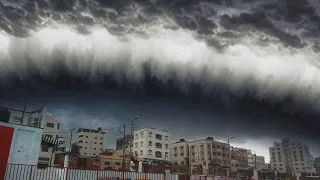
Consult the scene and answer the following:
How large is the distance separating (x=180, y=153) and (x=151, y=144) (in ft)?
69.6

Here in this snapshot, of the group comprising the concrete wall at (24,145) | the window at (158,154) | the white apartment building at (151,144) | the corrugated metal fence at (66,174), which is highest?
the white apartment building at (151,144)

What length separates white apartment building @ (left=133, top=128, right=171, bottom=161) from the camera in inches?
3770

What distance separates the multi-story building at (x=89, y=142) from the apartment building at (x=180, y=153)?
35477mm

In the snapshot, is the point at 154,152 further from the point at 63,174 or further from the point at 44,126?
the point at 63,174

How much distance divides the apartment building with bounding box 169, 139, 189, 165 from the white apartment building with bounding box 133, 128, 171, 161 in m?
12.6

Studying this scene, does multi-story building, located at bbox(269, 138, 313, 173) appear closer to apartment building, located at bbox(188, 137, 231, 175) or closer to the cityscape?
the cityscape

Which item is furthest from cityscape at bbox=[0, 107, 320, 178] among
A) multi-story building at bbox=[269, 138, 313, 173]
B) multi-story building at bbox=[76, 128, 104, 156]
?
multi-story building at bbox=[269, 138, 313, 173]

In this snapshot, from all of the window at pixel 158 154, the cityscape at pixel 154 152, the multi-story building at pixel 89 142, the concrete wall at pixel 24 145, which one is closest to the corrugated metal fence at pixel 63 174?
the concrete wall at pixel 24 145

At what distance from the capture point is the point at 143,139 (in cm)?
9838

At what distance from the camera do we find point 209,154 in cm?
10294

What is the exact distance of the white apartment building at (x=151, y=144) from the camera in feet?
314

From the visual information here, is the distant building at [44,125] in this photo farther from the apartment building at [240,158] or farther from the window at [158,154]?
Answer: the apartment building at [240,158]

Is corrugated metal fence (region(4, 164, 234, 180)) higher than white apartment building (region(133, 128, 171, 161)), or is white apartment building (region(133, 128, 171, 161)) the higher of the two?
white apartment building (region(133, 128, 171, 161))

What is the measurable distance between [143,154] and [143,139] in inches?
226
